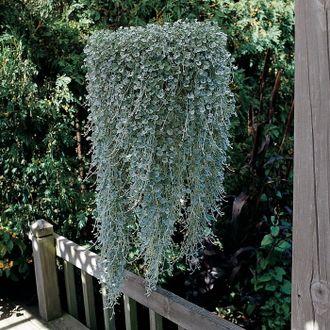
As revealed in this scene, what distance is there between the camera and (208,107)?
4.19ft

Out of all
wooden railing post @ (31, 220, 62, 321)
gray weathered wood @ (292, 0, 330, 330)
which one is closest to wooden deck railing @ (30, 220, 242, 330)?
wooden railing post @ (31, 220, 62, 321)

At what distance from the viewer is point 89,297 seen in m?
2.31

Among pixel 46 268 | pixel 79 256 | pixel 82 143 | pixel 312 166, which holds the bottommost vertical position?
pixel 46 268

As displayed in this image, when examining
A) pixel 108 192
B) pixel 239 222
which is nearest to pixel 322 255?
A: pixel 108 192

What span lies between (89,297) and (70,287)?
195mm

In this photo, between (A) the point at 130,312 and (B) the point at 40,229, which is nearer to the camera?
(A) the point at 130,312

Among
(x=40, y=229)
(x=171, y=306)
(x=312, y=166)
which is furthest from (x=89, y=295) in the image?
(x=312, y=166)

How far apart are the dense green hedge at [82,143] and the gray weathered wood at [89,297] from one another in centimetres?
38

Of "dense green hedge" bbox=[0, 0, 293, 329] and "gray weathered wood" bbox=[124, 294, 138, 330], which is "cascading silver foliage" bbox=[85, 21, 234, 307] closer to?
"gray weathered wood" bbox=[124, 294, 138, 330]

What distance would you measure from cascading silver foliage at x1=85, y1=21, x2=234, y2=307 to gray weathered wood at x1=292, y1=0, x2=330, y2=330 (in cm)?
50

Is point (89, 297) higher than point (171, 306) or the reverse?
the reverse

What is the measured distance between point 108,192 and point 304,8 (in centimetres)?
93

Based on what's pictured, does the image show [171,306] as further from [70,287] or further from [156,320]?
[70,287]

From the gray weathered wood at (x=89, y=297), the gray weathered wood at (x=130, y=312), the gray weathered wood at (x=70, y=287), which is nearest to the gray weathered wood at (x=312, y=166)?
the gray weathered wood at (x=130, y=312)
